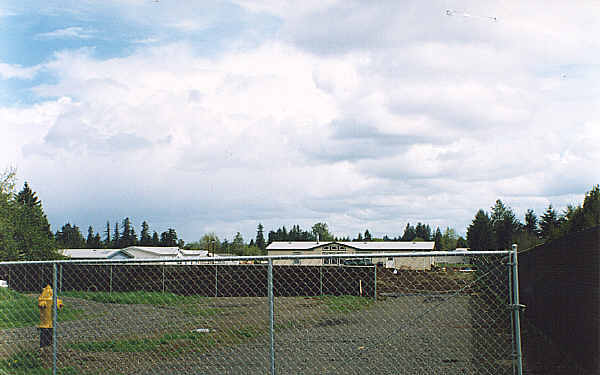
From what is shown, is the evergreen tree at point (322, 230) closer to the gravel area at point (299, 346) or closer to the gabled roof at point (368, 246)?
the gabled roof at point (368, 246)

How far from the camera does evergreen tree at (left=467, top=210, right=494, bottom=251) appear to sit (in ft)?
288

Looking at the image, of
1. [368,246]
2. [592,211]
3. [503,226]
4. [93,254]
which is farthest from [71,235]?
[592,211]

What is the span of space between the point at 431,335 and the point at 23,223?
4313 cm

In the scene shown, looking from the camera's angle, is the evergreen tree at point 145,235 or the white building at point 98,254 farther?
the evergreen tree at point 145,235

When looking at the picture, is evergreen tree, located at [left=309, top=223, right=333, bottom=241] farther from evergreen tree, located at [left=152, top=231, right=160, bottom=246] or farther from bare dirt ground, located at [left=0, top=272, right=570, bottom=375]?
bare dirt ground, located at [left=0, top=272, right=570, bottom=375]

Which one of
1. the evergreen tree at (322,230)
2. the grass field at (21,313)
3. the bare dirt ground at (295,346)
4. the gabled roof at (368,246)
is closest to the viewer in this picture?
the bare dirt ground at (295,346)

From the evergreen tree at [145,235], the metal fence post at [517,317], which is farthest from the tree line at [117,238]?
the metal fence post at [517,317]

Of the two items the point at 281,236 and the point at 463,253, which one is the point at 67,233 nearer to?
the point at 281,236

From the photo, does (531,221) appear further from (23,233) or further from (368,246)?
(23,233)

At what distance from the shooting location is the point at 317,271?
29547mm

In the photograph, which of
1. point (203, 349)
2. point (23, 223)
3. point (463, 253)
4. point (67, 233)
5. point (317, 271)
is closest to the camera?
point (463, 253)

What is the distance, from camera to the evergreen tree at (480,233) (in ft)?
288

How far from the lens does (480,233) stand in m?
93.2

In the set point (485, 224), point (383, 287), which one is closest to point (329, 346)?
point (383, 287)
